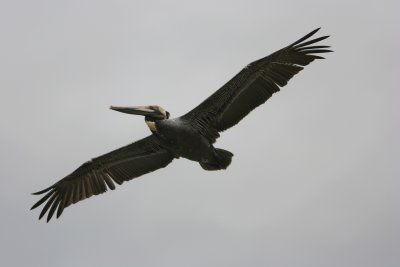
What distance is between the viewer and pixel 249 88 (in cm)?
2252

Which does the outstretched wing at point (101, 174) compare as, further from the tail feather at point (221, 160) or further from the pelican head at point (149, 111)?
the tail feather at point (221, 160)

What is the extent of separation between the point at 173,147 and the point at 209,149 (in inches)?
33.8

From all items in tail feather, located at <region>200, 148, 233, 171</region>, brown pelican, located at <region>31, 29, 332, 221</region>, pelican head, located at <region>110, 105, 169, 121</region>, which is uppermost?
pelican head, located at <region>110, 105, 169, 121</region>

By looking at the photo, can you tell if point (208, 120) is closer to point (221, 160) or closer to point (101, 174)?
point (221, 160)

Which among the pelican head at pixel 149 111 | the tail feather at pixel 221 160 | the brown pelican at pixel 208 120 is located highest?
the pelican head at pixel 149 111

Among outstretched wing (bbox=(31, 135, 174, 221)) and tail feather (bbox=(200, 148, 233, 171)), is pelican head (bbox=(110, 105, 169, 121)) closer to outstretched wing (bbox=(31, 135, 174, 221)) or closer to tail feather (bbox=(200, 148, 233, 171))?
outstretched wing (bbox=(31, 135, 174, 221))

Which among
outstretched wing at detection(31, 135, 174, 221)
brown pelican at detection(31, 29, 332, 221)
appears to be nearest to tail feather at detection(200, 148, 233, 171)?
brown pelican at detection(31, 29, 332, 221)

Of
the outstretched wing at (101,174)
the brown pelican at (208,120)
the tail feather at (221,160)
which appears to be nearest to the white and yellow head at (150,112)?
the brown pelican at (208,120)

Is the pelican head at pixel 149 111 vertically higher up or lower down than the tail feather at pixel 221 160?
higher up

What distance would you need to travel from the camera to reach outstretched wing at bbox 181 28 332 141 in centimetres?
2208

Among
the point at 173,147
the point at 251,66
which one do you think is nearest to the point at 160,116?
the point at 173,147

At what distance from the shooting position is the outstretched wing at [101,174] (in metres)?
24.1

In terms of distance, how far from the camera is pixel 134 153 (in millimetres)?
24172

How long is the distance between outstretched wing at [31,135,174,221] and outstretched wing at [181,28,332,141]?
1722 millimetres
